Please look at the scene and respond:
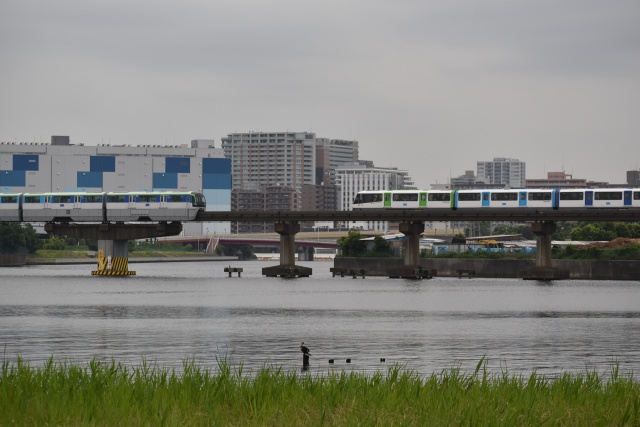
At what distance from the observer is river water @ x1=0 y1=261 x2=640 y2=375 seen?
47.0 metres

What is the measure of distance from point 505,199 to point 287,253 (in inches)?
1172

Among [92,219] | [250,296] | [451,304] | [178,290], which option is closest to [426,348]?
[451,304]

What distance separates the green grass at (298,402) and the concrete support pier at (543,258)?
114773 millimetres

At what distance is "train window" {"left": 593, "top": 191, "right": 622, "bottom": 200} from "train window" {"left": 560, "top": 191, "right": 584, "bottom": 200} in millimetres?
1643

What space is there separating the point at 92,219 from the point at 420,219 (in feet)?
141

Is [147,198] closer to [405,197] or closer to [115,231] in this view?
[115,231]

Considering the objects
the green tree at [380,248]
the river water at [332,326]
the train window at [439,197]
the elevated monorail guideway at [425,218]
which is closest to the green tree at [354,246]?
the green tree at [380,248]

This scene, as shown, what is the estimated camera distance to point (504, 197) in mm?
149250

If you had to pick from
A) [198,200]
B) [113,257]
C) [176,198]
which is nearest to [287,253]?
[198,200]

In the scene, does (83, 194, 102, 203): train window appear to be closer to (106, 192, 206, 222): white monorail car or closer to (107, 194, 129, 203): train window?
(106, 192, 206, 222): white monorail car

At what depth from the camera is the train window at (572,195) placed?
Answer: 14412 cm

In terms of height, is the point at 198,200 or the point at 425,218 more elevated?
the point at 198,200

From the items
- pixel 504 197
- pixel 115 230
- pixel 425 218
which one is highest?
pixel 504 197

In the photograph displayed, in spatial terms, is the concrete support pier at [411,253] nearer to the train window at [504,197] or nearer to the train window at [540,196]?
the train window at [504,197]
